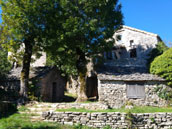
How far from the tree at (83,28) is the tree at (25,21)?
3.65 ft

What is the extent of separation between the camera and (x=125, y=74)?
15719 mm

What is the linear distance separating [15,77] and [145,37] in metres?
22.7

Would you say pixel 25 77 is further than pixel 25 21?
Yes

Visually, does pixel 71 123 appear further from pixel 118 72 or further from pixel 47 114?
pixel 118 72

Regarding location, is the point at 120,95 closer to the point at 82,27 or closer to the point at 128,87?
the point at 128,87

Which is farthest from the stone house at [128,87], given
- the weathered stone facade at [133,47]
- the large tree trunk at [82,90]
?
the weathered stone facade at [133,47]

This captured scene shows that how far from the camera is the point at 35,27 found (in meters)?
13.1

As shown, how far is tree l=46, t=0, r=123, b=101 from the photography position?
13172 mm

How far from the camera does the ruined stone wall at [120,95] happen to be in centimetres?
1412

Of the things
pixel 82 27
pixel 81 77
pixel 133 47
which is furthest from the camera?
pixel 133 47

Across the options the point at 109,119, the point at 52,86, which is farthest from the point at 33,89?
the point at 109,119

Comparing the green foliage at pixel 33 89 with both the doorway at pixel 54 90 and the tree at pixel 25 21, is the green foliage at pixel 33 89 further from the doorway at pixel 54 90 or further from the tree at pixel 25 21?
the doorway at pixel 54 90

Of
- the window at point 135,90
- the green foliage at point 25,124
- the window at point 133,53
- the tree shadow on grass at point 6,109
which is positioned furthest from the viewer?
the window at point 133,53

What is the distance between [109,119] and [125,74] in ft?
24.9
